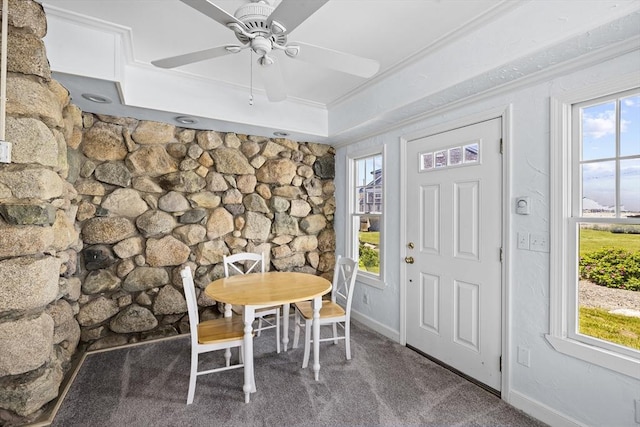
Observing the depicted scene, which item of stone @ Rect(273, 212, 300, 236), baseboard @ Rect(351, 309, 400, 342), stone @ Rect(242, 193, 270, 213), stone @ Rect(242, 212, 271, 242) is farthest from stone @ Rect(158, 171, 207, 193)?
baseboard @ Rect(351, 309, 400, 342)

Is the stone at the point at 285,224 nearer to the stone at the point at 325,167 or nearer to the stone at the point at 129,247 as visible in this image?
the stone at the point at 325,167

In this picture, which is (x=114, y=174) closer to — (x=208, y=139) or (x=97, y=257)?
(x=97, y=257)

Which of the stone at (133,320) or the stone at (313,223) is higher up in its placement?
the stone at (313,223)

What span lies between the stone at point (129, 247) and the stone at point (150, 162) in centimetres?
65

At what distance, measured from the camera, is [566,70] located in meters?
1.81

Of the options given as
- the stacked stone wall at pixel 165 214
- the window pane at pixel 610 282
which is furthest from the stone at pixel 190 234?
the window pane at pixel 610 282

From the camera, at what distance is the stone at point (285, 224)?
3.65 metres

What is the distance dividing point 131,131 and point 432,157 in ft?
9.44

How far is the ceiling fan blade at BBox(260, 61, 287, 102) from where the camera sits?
5.83ft

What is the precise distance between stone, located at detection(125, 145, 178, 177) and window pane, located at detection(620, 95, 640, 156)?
3.50 m

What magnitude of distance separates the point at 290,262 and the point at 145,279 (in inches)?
61.6

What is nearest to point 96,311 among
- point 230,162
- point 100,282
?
point 100,282

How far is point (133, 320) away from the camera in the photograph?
2924 mm

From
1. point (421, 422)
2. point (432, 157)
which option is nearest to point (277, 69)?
point (432, 157)
